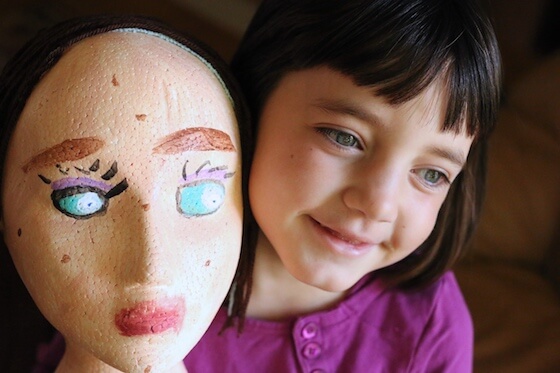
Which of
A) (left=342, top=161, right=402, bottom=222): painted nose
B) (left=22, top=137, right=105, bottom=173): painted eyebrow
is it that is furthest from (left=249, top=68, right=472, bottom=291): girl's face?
(left=22, top=137, right=105, bottom=173): painted eyebrow

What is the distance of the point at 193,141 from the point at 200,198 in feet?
0.18

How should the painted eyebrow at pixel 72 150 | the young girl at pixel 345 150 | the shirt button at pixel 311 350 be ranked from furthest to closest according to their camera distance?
the shirt button at pixel 311 350
the young girl at pixel 345 150
the painted eyebrow at pixel 72 150

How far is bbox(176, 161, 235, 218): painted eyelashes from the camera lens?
64cm

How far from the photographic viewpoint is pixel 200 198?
65cm

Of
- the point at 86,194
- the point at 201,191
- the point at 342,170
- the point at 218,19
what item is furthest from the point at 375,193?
the point at 218,19

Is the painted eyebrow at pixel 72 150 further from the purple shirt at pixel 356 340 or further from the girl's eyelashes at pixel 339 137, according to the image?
the purple shirt at pixel 356 340

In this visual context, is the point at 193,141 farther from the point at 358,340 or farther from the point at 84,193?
the point at 358,340

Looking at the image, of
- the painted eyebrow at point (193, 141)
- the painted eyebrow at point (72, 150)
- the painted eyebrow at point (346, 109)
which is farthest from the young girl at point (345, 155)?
the painted eyebrow at point (72, 150)

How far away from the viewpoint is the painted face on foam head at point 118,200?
61cm

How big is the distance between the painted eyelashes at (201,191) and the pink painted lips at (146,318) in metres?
0.09

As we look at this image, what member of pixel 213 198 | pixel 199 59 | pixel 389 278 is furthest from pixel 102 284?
pixel 389 278

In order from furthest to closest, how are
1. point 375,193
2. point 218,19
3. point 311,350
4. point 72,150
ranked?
1. point 218,19
2. point 311,350
3. point 375,193
4. point 72,150

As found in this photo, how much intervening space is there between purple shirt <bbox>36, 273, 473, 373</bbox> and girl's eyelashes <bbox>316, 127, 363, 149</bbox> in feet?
0.87


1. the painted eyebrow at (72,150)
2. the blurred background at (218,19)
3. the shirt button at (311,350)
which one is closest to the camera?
the painted eyebrow at (72,150)
